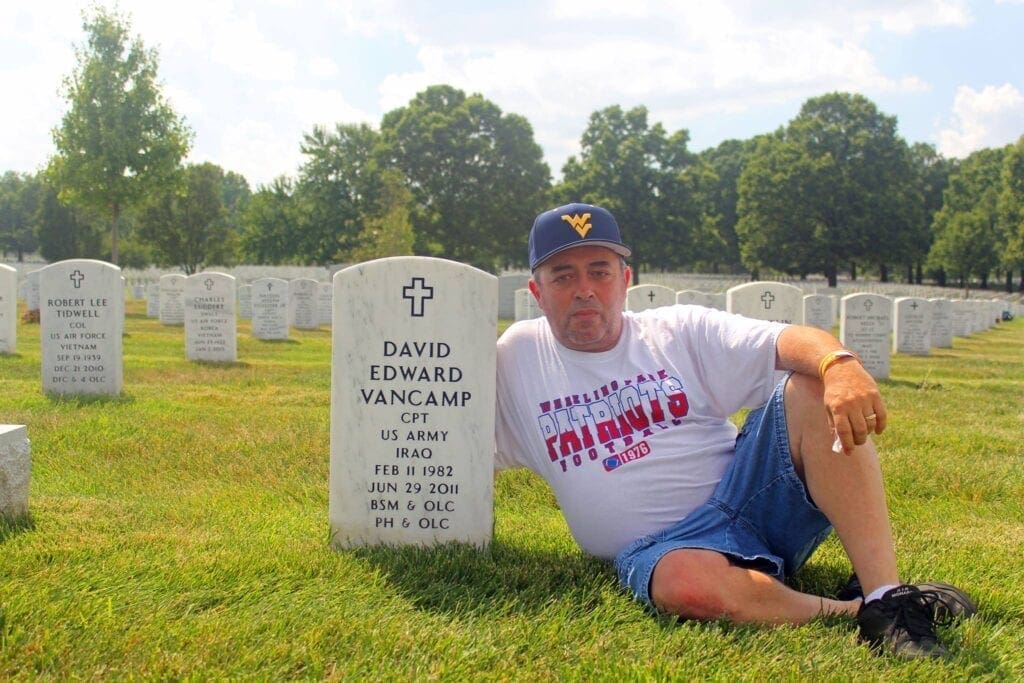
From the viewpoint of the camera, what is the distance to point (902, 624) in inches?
108

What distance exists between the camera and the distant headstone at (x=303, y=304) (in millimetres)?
21875

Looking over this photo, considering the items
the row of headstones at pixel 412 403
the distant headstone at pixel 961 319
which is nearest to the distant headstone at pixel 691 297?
the row of headstones at pixel 412 403

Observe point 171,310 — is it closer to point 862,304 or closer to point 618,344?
point 862,304

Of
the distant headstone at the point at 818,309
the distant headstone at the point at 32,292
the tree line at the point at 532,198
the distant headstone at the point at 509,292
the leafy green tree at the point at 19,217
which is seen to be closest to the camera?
the distant headstone at the point at 818,309

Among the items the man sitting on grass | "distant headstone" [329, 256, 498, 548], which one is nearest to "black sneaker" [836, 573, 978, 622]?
the man sitting on grass

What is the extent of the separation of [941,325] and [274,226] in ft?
135

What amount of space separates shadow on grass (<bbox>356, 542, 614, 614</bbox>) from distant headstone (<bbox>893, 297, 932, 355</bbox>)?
16328 millimetres

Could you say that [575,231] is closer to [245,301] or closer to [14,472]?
[14,472]

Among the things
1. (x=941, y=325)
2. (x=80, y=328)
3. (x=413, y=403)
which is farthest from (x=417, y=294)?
(x=941, y=325)

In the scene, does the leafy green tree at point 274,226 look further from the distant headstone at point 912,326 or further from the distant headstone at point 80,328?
the distant headstone at point 80,328

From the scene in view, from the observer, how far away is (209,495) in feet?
16.2

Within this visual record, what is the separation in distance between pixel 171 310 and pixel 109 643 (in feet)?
63.5

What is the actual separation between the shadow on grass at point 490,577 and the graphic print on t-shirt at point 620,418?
1.47 feet

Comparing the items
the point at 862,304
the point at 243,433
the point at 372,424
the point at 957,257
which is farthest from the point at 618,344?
the point at 957,257
